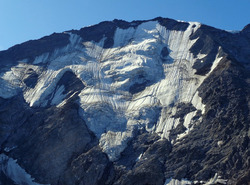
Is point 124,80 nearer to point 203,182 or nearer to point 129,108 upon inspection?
point 129,108

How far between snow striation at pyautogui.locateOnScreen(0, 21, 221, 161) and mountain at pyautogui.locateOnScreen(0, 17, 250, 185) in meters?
0.15

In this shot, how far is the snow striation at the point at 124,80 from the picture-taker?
1833 inches

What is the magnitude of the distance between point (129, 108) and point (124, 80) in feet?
21.2

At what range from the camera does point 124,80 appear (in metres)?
55.2

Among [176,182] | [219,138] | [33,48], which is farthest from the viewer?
[33,48]

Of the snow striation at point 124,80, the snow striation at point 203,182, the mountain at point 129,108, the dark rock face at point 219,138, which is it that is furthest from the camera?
the snow striation at point 124,80

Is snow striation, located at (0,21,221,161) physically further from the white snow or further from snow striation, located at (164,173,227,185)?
snow striation, located at (164,173,227,185)

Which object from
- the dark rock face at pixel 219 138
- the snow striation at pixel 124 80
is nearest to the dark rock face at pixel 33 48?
the snow striation at pixel 124 80

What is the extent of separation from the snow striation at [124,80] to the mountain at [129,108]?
150mm

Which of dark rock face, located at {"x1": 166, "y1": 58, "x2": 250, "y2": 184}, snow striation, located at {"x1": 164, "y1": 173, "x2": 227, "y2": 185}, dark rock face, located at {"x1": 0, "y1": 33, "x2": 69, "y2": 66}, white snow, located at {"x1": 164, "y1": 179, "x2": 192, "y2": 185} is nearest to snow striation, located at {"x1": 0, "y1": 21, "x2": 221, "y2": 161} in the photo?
dark rock face, located at {"x1": 0, "y1": 33, "x2": 69, "y2": 66}

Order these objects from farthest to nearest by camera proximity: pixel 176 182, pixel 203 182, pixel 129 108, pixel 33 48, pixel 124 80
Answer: pixel 33 48 → pixel 124 80 → pixel 129 108 → pixel 176 182 → pixel 203 182

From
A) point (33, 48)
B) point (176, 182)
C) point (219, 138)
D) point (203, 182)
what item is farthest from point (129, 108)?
point (33, 48)

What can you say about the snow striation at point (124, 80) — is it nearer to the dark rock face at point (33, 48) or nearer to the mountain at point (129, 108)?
the mountain at point (129, 108)

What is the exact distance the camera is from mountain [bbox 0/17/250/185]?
3991 centimetres
